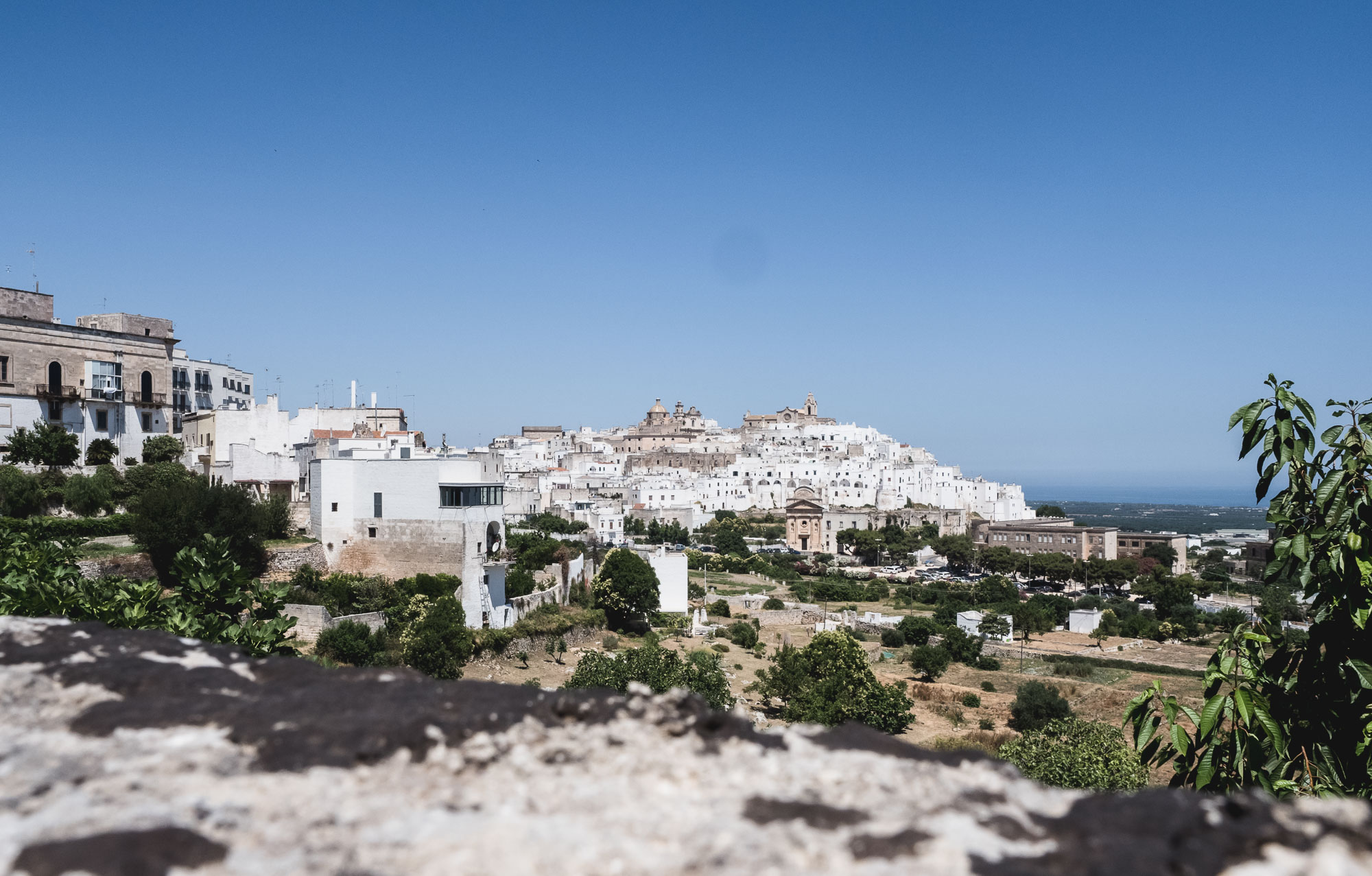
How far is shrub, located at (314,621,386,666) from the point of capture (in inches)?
687

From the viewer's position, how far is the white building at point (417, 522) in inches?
885

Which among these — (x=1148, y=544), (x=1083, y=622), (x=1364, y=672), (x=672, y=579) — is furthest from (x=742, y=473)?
(x=1364, y=672)

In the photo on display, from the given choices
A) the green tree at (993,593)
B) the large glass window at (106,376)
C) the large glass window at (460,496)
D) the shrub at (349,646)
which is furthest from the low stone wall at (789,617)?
the large glass window at (106,376)

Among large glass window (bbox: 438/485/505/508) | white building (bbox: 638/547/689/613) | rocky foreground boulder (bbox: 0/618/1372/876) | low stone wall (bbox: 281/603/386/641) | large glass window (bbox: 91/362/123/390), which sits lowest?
white building (bbox: 638/547/689/613)

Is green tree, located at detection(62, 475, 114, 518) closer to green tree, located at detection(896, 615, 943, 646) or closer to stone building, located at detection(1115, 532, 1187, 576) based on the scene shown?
green tree, located at detection(896, 615, 943, 646)

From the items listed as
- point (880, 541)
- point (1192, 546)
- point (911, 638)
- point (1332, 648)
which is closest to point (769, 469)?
point (880, 541)

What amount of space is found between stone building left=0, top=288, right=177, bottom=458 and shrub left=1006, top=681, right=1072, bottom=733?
90.4 ft

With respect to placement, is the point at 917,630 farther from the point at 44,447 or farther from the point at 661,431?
the point at 661,431

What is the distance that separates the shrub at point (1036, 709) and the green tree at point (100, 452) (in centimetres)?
2676

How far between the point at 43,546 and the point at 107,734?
16487 millimetres

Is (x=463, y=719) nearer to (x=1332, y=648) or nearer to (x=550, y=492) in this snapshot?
(x=1332, y=648)

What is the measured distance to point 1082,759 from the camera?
15688mm

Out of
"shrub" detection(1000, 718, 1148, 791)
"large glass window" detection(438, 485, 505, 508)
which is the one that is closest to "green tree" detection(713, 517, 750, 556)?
"large glass window" detection(438, 485, 505, 508)

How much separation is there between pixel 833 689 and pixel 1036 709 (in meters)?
6.84
